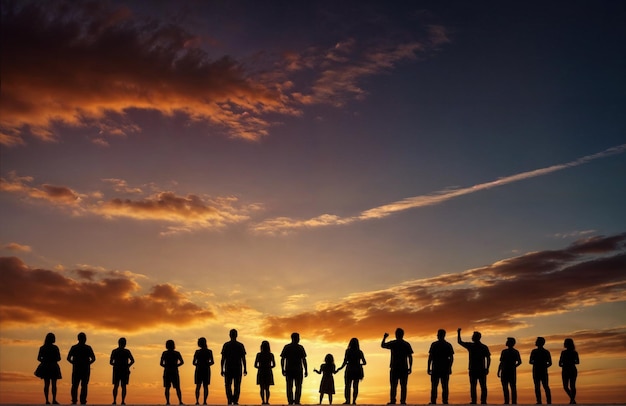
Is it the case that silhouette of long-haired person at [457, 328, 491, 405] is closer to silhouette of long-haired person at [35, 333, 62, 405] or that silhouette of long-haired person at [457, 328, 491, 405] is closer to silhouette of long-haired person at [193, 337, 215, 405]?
silhouette of long-haired person at [193, 337, 215, 405]

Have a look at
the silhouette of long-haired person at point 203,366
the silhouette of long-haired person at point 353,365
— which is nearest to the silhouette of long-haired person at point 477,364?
the silhouette of long-haired person at point 353,365

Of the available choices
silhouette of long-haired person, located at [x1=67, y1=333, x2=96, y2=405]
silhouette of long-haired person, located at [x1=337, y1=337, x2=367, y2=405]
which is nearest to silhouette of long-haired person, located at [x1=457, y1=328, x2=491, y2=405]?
silhouette of long-haired person, located at [x1=337, y1=337, x2=367, y2=405]

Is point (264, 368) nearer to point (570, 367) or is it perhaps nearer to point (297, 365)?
point (297, 365)

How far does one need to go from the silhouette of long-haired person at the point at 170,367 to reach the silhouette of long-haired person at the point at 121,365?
4.06ft

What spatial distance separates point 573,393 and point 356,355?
7.79 meters

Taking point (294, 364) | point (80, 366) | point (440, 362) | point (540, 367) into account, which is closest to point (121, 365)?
point (80, 366)

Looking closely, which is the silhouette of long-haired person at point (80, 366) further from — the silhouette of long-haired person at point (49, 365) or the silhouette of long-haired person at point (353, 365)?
the silhouette of long-haired person at point (353, 365)

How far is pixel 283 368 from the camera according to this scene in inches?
1050

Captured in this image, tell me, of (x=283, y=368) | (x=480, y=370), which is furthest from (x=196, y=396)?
(x=480, y=370)

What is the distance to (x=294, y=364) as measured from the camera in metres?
26.5

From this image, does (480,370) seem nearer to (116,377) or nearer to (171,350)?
(171,350)

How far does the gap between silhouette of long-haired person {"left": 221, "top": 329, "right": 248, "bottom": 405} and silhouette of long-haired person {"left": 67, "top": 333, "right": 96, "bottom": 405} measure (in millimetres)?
4676

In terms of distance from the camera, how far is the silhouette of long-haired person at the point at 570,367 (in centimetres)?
2638

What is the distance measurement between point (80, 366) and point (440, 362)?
12.4 meters
